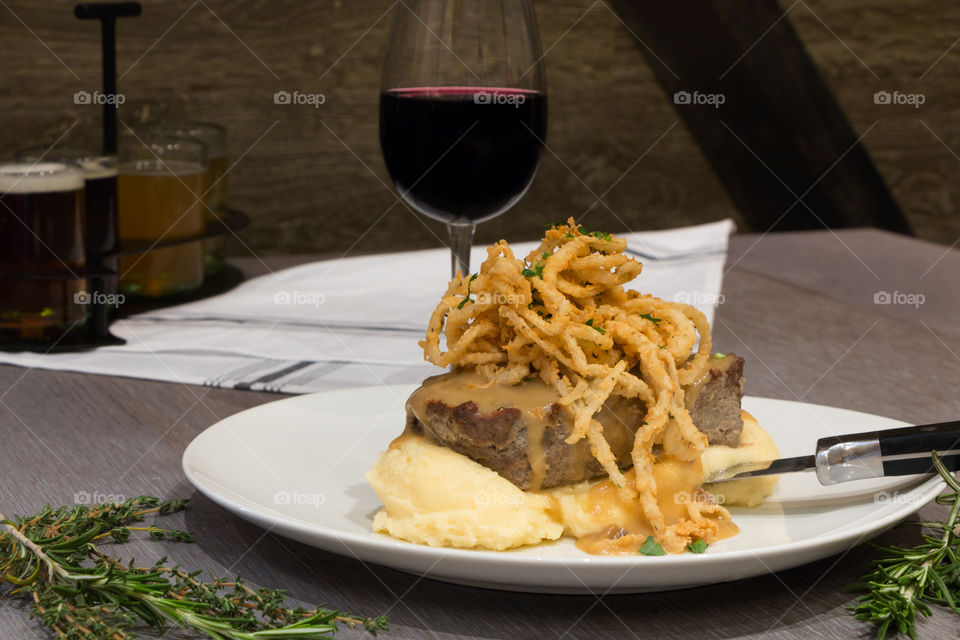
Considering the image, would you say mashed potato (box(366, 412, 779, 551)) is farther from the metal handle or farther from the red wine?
the red wine

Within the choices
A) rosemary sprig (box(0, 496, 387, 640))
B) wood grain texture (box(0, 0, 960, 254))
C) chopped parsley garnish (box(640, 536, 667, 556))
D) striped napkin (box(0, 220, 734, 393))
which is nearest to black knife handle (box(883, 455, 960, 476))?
chopped parsley garnish (box(640, 536, 667, 556))

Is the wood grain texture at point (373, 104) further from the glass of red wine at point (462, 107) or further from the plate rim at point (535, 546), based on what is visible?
the plate rim at point (535, 546)

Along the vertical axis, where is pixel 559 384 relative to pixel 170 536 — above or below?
above

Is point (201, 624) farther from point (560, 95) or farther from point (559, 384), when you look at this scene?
point (560, 95)

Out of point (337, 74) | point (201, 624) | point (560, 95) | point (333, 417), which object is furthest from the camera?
point (560, 95)

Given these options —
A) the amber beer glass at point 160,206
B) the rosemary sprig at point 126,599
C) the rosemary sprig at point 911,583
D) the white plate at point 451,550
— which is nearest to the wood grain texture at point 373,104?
the amber beer glass at point 160,206

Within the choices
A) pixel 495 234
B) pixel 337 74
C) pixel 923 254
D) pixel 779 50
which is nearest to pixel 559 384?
pixel 923 254
